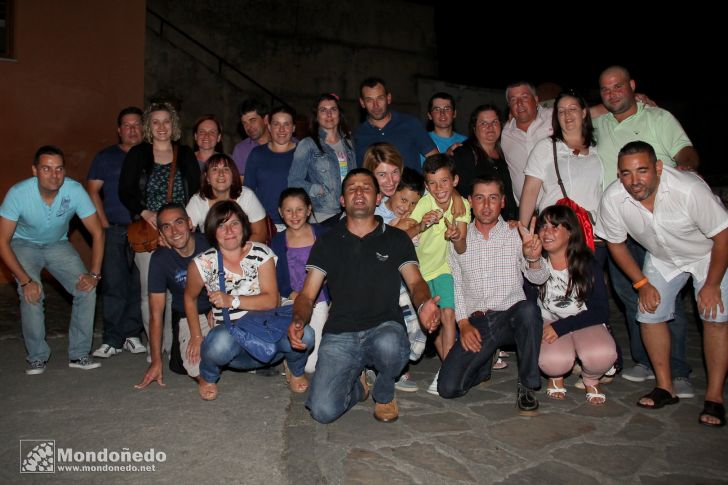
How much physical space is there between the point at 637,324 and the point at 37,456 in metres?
4.67

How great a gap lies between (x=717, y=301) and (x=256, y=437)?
3374 millimetres

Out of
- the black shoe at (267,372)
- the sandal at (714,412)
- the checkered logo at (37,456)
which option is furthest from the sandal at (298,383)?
the sandal at (714,412)

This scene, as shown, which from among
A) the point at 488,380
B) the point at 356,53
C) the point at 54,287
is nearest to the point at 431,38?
the point at 356,53

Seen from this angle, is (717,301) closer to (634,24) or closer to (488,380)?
(488,380)

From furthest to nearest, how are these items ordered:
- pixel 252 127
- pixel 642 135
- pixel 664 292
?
pixel 252 127 → pixel 642 135 → pixel 664 292

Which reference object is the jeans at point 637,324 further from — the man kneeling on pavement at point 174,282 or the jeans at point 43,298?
the jeans at point 43,298

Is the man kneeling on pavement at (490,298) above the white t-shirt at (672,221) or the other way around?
the other way around

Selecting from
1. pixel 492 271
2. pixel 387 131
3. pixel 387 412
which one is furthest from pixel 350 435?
pixel 387 131

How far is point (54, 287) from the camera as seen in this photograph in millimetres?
9047

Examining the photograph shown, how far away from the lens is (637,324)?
5535 millimetres

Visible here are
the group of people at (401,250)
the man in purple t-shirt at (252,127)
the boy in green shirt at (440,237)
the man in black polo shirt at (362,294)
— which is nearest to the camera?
the man in black polo shirt at (362,294)

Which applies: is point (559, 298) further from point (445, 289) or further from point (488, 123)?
point (488, 123)

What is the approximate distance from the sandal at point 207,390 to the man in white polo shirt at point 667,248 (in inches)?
127

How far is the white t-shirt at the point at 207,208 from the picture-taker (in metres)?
5.70
